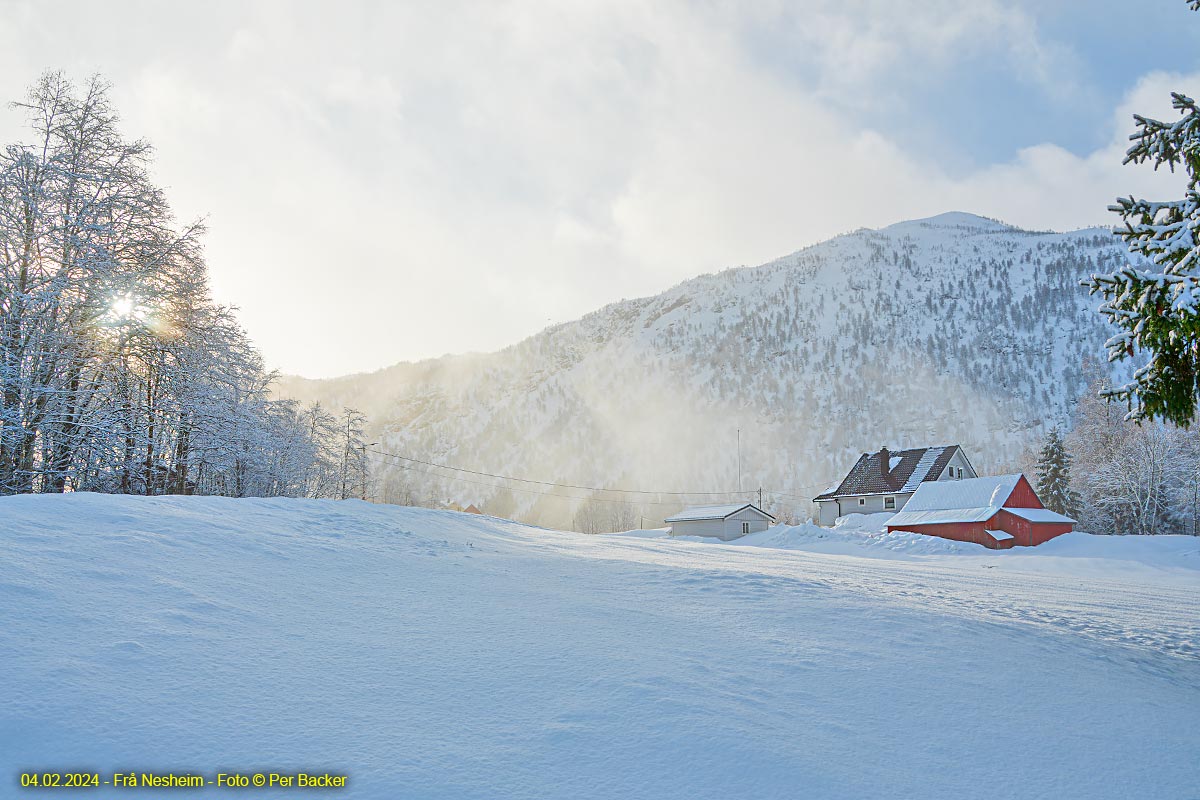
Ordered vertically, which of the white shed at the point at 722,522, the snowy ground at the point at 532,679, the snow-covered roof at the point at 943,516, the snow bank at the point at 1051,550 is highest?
the snowy ground at the point at 532,679

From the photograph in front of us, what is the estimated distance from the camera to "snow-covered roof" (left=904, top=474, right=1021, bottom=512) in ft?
137

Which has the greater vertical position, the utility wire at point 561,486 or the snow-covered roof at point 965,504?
the snow-covered roof at point 965,504

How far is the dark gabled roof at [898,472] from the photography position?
53.8 meters

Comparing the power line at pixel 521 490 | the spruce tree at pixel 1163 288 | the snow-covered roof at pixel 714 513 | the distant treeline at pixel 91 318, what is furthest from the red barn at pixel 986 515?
the power line at pixel 521 490

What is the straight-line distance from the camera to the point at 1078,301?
165 m

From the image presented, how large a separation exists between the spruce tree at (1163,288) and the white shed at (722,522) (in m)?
48.9

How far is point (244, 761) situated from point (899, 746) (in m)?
4.44

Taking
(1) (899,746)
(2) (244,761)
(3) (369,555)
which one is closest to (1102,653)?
(1) (899,746)

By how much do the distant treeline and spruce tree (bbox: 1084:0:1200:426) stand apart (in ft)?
67.9

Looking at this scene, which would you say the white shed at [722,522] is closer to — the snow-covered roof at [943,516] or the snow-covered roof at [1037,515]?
the snow-covered roof at [943,516]

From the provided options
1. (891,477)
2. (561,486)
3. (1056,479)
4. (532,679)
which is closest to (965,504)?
(891,477)

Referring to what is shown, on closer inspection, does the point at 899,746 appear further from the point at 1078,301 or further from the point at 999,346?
the point at 1078,301

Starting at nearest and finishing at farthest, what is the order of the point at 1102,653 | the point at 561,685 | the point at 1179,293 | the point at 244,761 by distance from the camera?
the point at 244,761, the point at 561,685, the point at 1179,293, the point at 1102,653

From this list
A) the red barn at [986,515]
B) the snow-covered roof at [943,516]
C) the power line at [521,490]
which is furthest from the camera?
the power line at [521,490]
